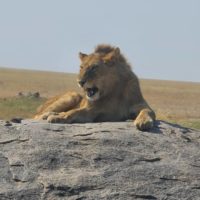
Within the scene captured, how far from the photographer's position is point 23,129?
1102cm

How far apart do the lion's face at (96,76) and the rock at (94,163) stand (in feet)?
2.59

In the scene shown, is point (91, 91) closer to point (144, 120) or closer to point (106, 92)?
point (106, 92)

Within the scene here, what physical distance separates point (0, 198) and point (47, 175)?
759 millimetres

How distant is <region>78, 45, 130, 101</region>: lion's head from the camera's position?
11.9 meters

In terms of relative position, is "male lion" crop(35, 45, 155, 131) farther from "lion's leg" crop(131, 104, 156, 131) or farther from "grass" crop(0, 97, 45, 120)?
"grass" crop(0, 97, 45, 120)

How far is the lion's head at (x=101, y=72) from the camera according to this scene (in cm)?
1185

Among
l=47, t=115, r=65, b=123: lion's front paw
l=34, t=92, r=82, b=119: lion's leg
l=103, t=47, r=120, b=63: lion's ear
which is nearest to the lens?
l=47, t=115, r=65, b=123: lion's front paw

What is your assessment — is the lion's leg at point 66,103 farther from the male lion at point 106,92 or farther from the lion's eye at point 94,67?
the lion's eye at point 94,67

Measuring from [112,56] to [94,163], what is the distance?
256cm

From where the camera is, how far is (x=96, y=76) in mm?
11945

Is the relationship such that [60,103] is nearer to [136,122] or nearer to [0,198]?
[136,122]

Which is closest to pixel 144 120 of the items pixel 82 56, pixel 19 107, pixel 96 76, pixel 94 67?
pixel 96 76

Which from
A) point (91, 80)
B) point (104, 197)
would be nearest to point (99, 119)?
point (91, 80)

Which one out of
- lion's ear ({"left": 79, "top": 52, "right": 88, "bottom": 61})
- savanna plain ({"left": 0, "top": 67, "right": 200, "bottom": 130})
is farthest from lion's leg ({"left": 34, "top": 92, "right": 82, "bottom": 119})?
savanna plain ({"left": 0, "top": 67, "right": 200, "bottom": 130})
